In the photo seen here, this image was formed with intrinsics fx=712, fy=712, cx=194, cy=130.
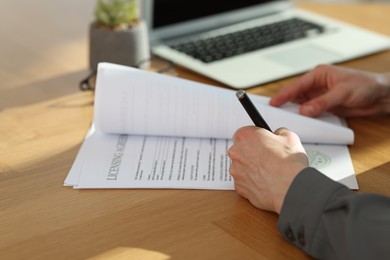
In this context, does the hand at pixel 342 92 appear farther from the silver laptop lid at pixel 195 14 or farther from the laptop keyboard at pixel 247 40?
the silver laptop lid at pixel 195 14

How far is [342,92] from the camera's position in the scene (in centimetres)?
132

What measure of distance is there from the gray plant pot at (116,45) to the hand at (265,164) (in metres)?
0.47

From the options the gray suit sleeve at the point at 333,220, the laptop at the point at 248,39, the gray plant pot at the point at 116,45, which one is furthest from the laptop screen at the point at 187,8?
the gray suit sleeve at the point at 333,220

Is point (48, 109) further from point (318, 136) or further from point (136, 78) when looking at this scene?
point (318, 136)

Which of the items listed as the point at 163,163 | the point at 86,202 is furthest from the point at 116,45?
the point at 86,202

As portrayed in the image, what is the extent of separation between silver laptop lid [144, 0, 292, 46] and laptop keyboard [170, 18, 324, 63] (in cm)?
5

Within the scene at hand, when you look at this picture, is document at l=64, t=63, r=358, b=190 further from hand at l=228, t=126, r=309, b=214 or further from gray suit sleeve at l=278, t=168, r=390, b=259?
Result: gray suit sleeve at l=278, t=168, r=390, b=259

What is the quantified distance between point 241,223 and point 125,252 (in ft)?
0.56

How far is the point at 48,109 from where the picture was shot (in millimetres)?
1355

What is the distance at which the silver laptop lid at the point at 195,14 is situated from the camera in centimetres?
164

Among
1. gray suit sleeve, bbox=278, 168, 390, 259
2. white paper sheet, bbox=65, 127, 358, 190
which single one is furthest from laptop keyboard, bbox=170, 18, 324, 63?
gray suit sleeve, bbox=278, 168, 390, 259

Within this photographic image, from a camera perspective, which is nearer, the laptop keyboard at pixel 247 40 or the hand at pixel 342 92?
the hand at pixel 342 92

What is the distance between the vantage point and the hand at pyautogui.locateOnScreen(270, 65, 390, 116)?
1311 millimetres

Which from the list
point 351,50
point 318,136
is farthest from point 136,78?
point 351,50
